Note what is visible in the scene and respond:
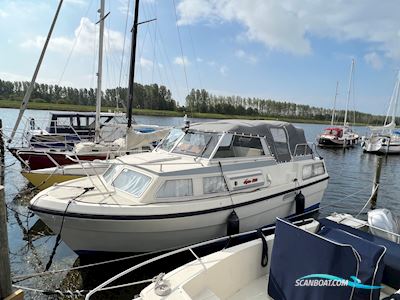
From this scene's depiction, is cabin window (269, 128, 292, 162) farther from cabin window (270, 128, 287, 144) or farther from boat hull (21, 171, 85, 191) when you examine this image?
boat hull (21, 171, 85, 191)

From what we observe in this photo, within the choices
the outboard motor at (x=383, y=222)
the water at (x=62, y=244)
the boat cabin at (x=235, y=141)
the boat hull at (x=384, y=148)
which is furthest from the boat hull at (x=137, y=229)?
the boat hull at (x=384, y=148)

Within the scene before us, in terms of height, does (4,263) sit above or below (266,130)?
below

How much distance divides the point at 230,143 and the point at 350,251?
449 cm

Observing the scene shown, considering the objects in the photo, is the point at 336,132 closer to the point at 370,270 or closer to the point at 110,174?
the point at 110,174

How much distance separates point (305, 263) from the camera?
321 centimetres

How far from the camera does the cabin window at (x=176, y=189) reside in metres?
5.93

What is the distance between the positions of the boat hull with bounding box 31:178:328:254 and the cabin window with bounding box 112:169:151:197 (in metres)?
0.72

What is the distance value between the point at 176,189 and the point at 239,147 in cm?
215

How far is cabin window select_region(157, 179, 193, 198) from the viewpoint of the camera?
5934 millimetres

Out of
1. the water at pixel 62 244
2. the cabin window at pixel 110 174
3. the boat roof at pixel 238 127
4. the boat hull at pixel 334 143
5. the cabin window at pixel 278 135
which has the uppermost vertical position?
the boat roof at pixel 238 127

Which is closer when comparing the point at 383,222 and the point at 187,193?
the point at 383,222

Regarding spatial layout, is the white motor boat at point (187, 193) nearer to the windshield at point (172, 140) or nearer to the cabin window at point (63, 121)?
the windshield at point (172, 140)

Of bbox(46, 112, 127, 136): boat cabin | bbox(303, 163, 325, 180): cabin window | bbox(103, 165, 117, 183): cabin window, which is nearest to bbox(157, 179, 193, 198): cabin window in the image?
bbox(103, 165, 117, 183): cabin window

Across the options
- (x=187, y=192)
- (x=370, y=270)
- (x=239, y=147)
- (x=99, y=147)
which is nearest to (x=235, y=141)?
(x=239, y=147)
